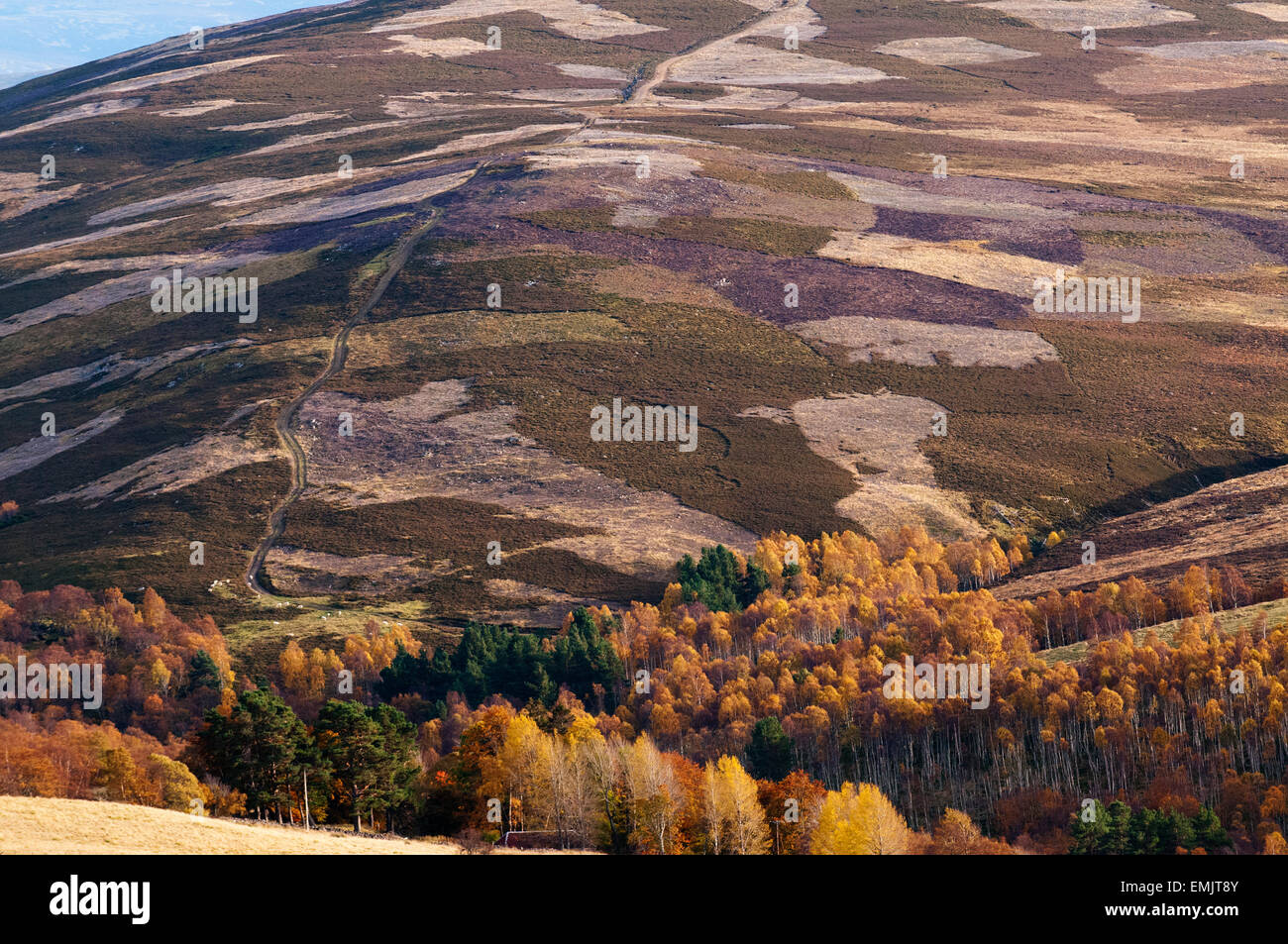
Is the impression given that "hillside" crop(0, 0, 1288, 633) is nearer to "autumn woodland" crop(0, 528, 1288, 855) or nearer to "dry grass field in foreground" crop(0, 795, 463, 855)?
"autumn woodland" crop(0, 528, 1288, 855)

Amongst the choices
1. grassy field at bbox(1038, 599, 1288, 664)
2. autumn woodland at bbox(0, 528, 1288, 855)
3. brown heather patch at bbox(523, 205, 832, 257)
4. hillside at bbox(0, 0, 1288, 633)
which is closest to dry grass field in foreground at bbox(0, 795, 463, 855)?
autumn woodland at bbox(0, 528, 1288, 855)

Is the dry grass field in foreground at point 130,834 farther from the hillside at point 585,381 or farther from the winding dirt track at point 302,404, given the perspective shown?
the winding dirt track at point 302,404

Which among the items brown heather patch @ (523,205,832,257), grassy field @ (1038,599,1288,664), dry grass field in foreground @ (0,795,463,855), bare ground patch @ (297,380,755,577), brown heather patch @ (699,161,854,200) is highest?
brown heather patch @ (699,161,854,200)

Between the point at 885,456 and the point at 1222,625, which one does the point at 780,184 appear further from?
the point at 1222,625

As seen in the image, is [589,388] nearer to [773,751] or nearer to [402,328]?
[402,328]

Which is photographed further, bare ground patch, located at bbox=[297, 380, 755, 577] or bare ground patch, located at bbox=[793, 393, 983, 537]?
bare ground patch, located at bbox=[793, 393, 983, 537]

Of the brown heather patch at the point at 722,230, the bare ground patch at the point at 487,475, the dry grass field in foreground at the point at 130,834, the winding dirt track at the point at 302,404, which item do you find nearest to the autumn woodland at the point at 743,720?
the bare ground patch at the point at 487,475
